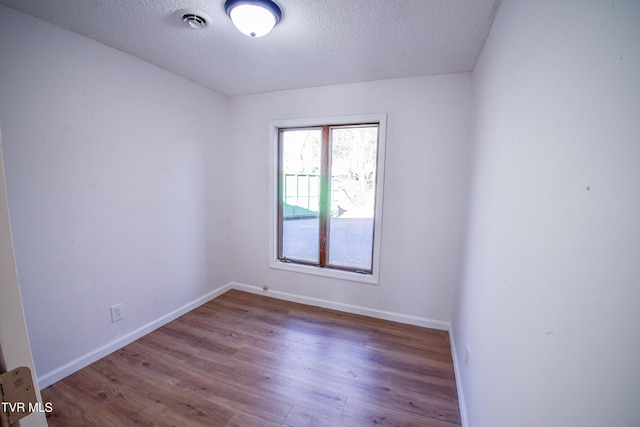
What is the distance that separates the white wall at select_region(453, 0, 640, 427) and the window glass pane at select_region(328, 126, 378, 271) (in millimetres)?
1549

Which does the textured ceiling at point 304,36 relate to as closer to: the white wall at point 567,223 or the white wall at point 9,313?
the white wall at point 567,223

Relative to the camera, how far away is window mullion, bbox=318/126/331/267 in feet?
9.23

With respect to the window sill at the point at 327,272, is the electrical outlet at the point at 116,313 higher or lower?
lower

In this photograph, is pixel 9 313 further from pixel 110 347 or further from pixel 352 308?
pixel 352 308

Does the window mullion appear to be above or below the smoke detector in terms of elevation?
below

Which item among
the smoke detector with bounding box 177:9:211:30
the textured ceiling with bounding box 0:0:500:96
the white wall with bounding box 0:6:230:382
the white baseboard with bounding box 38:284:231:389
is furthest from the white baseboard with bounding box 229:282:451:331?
the smoke detector with bounding box 177:9:211:30

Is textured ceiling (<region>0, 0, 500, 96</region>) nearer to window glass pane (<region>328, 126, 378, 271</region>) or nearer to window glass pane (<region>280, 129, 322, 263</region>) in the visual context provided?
window glass pane (<region>328, 126, 378, 271</region>)

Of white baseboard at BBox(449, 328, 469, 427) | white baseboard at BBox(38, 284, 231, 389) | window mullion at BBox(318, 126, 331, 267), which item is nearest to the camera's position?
white baseboard at BBox(449, 328, 469, 427)

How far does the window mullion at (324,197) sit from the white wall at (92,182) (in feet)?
4.56

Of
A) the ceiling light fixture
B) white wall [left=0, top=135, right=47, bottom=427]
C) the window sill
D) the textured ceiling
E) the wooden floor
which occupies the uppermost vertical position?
the textured ceiling

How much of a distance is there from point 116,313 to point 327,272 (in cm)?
199

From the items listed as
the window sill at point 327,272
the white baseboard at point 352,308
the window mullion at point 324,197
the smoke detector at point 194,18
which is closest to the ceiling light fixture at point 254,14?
the smoke detector at point 194,18

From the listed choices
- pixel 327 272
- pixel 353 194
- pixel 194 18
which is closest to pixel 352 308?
pixel 327 272

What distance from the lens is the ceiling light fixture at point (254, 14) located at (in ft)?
4.61
